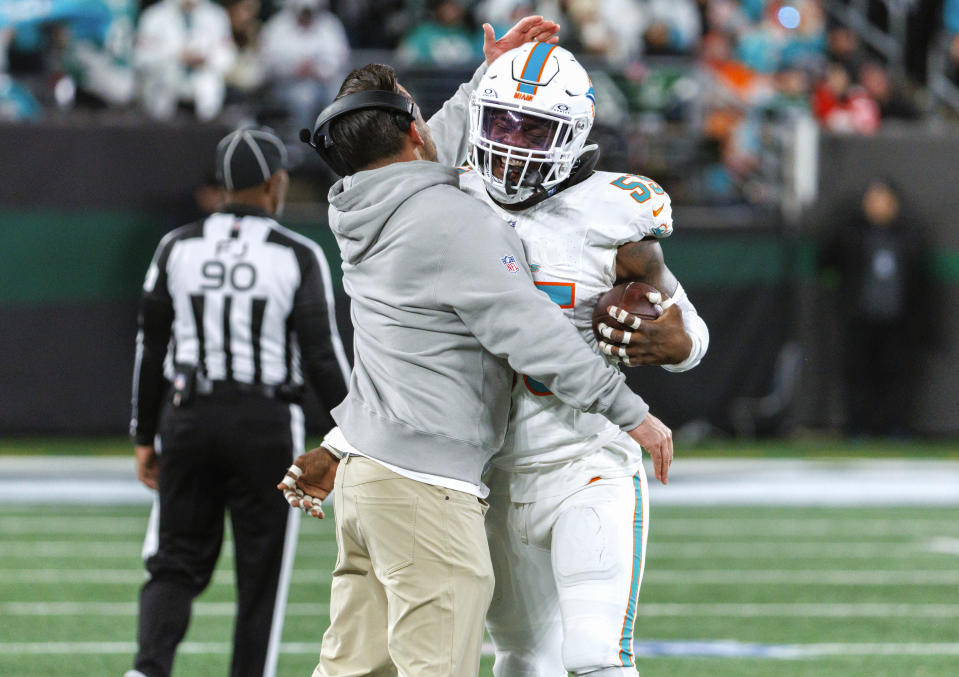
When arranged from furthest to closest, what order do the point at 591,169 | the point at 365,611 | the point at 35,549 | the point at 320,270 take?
the point at 35,549
the point at 320,270
the point at 591,169
the point at 365,611

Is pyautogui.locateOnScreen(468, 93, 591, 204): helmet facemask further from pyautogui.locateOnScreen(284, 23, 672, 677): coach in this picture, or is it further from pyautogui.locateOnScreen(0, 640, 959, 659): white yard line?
pyautogui.locateOnScreen(0, 640, 959, 659): white yard line

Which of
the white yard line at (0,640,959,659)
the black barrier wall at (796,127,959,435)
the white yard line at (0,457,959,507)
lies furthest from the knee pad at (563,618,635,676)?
the black barrier wall at (796,127,959,435)

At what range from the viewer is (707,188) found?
11586 millimetres

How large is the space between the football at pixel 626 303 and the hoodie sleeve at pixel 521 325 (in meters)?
0.15

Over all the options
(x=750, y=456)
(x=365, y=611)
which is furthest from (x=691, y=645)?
(x=750, y=456)

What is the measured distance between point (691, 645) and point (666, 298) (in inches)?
106

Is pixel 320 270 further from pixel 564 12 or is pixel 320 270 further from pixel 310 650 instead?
pixel 564 12

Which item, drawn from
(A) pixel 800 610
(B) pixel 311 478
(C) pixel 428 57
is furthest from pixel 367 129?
(C) pixel 428 57

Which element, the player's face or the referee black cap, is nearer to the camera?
the player's face

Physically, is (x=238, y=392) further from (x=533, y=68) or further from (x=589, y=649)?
(x=589, y=649)

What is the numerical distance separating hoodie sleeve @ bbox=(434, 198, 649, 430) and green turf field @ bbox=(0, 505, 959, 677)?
2.40m

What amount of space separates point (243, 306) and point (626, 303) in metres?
1.54

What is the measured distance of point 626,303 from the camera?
314cm

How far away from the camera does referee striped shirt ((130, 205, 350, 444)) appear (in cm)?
431
